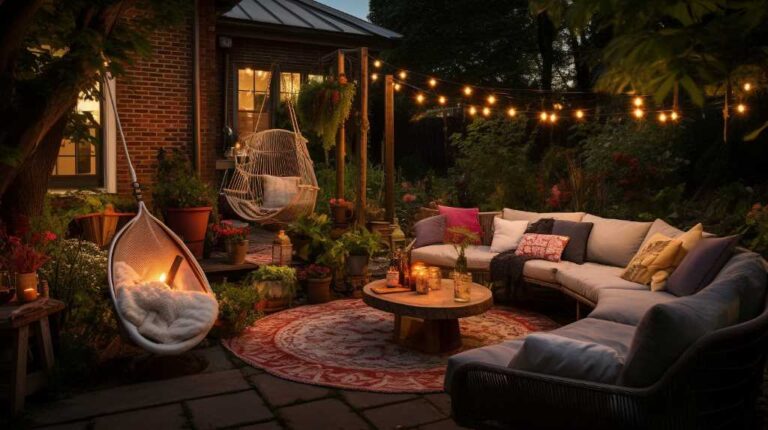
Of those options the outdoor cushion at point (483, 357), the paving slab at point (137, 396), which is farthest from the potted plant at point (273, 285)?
the outdoor cushion at point (483, 357)

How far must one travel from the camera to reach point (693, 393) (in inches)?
90.6

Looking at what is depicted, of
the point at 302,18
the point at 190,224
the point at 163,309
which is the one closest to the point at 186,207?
the point at 190,224

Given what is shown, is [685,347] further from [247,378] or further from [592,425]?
[247,378]

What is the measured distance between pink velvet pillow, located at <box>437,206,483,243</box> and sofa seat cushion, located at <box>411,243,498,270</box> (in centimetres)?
16

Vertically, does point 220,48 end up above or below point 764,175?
above

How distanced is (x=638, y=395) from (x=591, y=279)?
105 inches

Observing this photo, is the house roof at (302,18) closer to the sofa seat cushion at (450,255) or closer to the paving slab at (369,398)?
the sofa seat cushion at (450,255)

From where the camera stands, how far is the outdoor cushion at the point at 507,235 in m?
6.04

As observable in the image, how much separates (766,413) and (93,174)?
6.14 m

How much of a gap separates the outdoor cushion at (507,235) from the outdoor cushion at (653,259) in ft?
4.24

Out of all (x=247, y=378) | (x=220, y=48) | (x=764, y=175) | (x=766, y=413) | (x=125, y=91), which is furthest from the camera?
(x=220, y=48)

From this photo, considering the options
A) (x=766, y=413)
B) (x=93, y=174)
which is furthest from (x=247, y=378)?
(x=93, y=174)

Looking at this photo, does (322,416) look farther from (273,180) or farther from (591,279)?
(273,180)

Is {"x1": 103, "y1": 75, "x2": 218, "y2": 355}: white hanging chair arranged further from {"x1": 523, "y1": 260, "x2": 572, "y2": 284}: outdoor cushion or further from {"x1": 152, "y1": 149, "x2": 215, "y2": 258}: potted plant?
{"x1": 523, "y1": 260, "x2": 572, "y2": 284}: outdoor cushion
